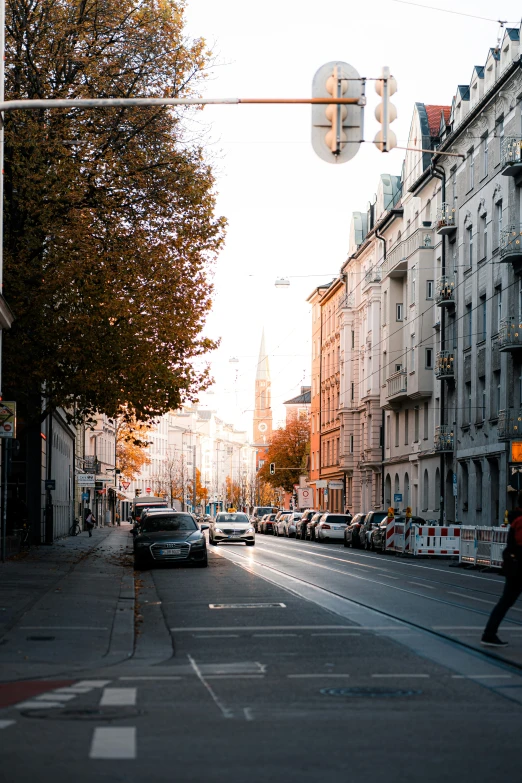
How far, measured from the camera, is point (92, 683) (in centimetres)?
1056

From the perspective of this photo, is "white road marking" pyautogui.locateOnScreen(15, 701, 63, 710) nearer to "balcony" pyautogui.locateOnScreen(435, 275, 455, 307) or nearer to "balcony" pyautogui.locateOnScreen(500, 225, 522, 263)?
"balcony" pyautogui.locateOnScreen(500, 225, 522, 263)

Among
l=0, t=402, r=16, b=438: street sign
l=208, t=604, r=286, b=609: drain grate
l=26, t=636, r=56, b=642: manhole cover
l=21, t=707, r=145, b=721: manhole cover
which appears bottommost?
l=208, t=604, r=286, b=609: drain grate

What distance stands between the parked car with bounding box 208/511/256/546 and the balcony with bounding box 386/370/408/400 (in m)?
13.7

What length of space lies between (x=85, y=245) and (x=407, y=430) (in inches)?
1536

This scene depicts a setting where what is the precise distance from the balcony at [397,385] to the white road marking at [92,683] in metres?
52.5

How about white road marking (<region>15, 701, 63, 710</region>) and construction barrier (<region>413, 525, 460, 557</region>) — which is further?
construction barrier (<region>413, 525, 460, 557</region>)

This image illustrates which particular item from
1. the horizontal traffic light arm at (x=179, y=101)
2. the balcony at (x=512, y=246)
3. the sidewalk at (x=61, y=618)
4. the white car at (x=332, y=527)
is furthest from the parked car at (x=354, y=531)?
the horizontal traffic light arm at (x=179, y=101)

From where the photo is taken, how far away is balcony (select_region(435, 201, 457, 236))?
177 ft

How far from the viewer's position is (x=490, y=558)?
3288cm

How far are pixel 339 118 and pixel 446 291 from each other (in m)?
→ 42.2

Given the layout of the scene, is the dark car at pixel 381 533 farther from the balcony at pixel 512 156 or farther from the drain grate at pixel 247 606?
the drain grate at pixel 247 606

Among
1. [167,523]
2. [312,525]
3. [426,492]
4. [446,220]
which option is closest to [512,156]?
[446,220]

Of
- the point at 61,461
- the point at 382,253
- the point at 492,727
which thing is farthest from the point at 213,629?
the point at 382,253

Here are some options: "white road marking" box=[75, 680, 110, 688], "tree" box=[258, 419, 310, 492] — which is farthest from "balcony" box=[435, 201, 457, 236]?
"tree" box=[258, 419, 310, 492]
